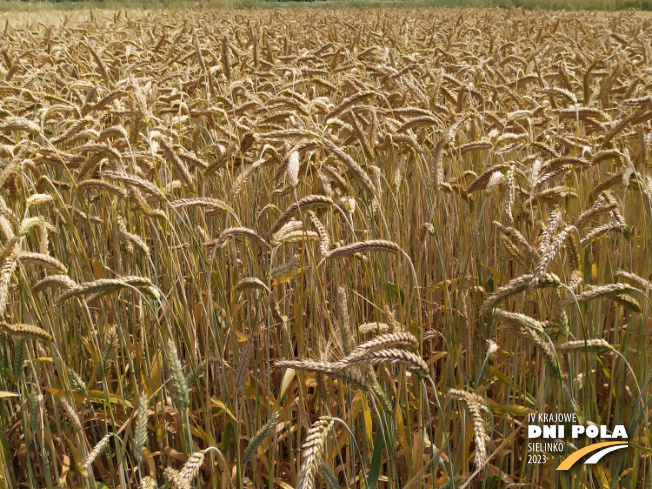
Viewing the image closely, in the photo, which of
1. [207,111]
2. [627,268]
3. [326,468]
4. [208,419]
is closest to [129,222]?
[207,111]

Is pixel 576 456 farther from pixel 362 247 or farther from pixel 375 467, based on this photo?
pixel 362 247

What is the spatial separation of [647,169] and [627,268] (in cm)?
72

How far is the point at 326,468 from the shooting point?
113cm

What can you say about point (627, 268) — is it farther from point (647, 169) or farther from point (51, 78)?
point (51, 78)

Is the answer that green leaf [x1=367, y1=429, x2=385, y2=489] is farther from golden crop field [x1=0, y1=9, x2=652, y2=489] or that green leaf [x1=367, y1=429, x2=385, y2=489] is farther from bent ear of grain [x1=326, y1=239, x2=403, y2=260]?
bent ear of grain [x1=326, y1=239, x2=403, y2=260]

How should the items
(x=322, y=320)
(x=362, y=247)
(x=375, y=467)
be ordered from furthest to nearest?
(x=322, y=320) → (x=375, y=467) → (x=362, y=247)

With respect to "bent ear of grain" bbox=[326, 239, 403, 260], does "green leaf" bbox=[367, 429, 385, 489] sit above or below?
below

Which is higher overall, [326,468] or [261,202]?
[261,202]

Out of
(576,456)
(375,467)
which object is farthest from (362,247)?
(576,456)

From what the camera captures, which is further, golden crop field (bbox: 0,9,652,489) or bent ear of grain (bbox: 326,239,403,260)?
golden crop field (bbox: 0,9,652,489)

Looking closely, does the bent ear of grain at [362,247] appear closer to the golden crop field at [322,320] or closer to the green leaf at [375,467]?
the golden crop field at [322,320]

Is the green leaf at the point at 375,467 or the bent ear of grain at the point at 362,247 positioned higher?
the bent ear of grain at the point at 362,247

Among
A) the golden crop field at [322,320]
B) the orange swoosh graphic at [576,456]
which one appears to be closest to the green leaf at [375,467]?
the golden crop field at [322,320]

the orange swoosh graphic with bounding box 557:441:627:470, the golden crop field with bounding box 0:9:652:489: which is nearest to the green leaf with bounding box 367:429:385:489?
the golden crop field with bounding box 0:9:652:489
